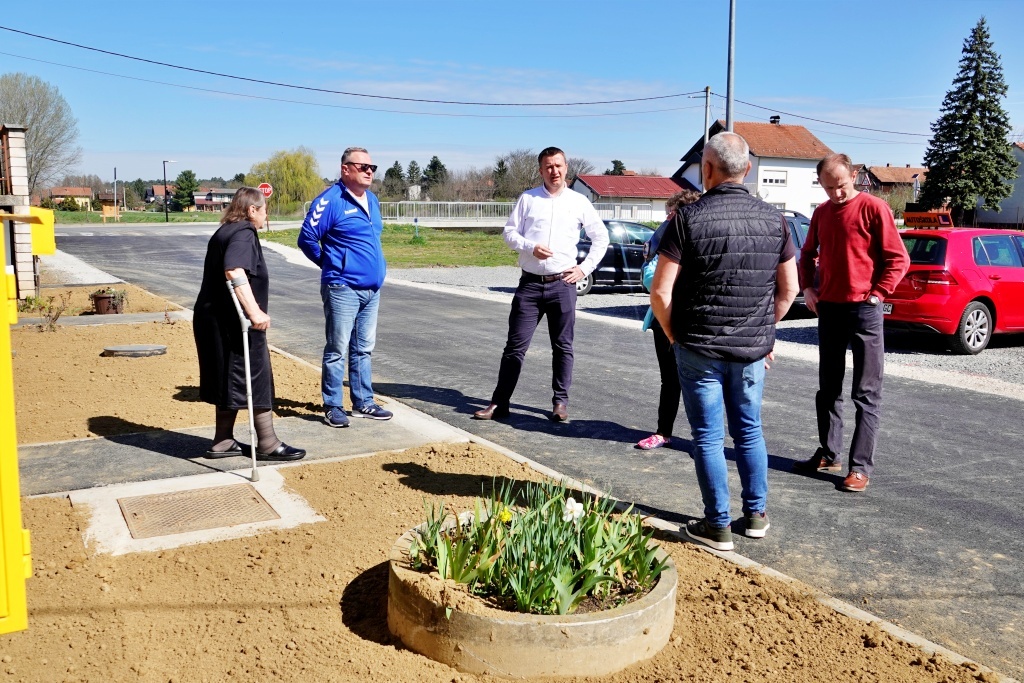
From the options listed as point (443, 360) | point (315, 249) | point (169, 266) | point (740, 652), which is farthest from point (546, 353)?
point (169, 266)

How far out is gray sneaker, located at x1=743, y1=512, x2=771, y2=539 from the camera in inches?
179

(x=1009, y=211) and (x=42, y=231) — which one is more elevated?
Result: (x=1009, y=211)

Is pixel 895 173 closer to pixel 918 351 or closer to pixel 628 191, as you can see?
pixel 628 191

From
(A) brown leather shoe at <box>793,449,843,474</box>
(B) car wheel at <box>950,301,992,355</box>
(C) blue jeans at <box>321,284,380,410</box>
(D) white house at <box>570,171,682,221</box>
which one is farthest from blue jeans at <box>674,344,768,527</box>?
(D) white house at <box>570,171,682,221</box>

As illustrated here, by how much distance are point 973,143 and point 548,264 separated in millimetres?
61798

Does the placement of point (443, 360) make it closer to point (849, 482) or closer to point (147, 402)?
point (147, 402)

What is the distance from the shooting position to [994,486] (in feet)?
18.2

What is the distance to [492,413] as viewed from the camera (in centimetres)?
716

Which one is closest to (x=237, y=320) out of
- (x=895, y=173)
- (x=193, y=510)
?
(x=193, y=510)

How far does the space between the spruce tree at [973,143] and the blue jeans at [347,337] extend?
200ft

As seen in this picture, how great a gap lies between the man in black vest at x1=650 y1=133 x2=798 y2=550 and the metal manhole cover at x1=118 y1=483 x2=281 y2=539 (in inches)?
86.5

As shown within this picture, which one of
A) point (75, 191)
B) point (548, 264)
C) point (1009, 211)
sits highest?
point (75, 191)

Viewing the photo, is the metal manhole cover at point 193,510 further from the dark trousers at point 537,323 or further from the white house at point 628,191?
the white house at point 628,191

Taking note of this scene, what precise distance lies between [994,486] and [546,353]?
585cm
